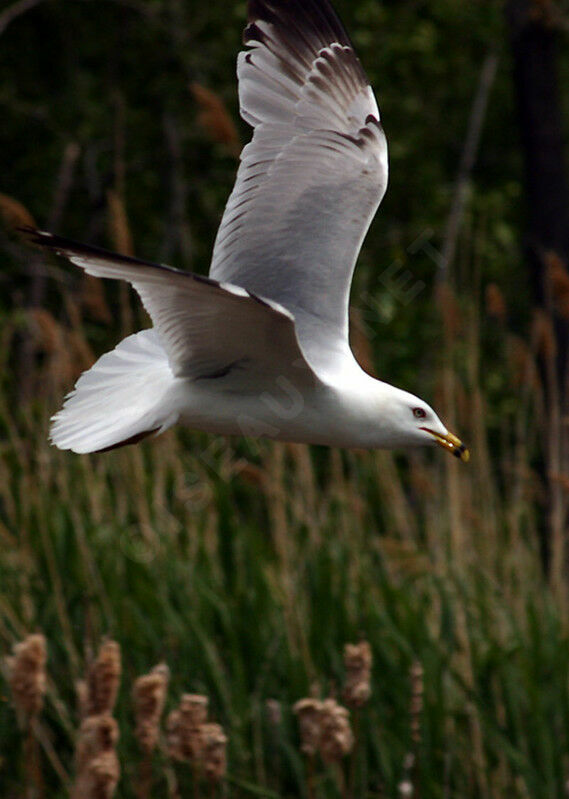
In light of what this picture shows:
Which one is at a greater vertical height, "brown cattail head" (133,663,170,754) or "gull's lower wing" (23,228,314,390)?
"gull's lower wing" (23,228,314,390)

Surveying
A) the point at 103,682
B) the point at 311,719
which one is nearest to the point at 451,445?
the point at 311,719

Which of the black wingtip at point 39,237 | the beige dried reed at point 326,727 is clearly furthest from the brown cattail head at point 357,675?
the black wingtip at point 39,237

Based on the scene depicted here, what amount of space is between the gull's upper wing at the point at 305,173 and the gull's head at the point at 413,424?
140 mm

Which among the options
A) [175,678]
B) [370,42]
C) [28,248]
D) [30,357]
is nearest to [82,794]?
[175,678]

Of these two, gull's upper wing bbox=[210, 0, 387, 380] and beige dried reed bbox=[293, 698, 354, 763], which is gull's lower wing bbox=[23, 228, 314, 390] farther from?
beige dried reed bbox=[293, 698, 354, 763]

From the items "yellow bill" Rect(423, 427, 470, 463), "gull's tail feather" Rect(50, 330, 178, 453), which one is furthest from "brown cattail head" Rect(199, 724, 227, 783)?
"yellow bill" Rect(423, 427, 470, 463)

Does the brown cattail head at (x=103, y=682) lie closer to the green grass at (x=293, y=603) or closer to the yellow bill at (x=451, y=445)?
the green grass at (x=293, y=603)

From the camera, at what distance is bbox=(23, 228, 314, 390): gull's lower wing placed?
234 centimetres

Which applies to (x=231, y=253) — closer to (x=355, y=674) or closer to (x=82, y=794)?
(x=355, y=674)

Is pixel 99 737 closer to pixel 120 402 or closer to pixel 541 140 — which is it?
pixel 120 402

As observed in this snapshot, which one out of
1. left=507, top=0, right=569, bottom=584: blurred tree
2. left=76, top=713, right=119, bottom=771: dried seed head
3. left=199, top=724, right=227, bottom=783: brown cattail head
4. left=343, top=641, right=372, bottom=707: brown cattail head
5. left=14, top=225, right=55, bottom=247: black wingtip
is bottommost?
left=199, top=724, right=227, bottom=783: brown cattail head

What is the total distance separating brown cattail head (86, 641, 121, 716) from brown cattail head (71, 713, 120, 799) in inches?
2.0

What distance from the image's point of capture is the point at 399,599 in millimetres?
3709

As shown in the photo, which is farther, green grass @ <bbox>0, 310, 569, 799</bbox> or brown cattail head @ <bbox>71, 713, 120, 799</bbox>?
green grass @ <bbox>0, 310, 569, 799</bbox>
